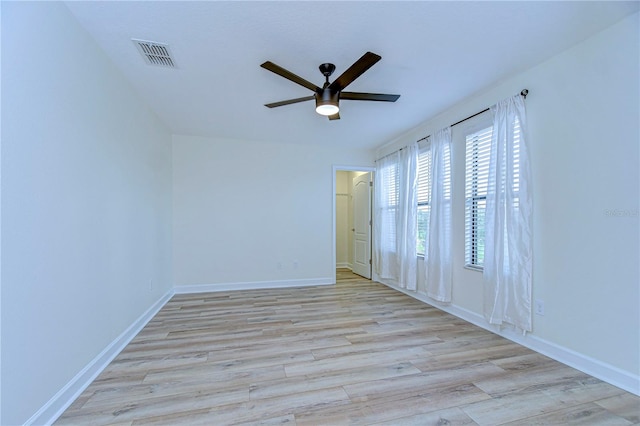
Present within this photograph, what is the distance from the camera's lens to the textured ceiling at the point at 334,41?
6.02ft

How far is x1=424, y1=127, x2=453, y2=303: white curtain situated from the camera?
358 centimetres

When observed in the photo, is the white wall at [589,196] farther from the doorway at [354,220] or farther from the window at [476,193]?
the doorway at [354,220]

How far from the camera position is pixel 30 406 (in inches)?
57.1

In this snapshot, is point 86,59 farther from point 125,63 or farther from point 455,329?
point 455,329

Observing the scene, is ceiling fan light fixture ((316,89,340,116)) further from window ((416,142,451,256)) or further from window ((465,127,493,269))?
window ((416,142,451,256))

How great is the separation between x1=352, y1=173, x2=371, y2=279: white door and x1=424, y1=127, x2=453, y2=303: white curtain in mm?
1912

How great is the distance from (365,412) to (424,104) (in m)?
3.21

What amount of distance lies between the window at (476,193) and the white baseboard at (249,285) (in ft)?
8.76

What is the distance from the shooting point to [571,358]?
7.38ft

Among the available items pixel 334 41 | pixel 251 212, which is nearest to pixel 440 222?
pixel 334 41

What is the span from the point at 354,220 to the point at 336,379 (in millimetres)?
4492

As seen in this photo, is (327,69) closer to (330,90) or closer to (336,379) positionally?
(330,90)

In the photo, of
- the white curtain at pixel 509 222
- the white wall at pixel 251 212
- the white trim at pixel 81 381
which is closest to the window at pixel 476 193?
the white curtain at pixel 509 222

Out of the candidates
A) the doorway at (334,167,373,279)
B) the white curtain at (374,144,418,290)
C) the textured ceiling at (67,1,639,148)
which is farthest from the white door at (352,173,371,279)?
the textured ceiling at (67,1,639,148)
